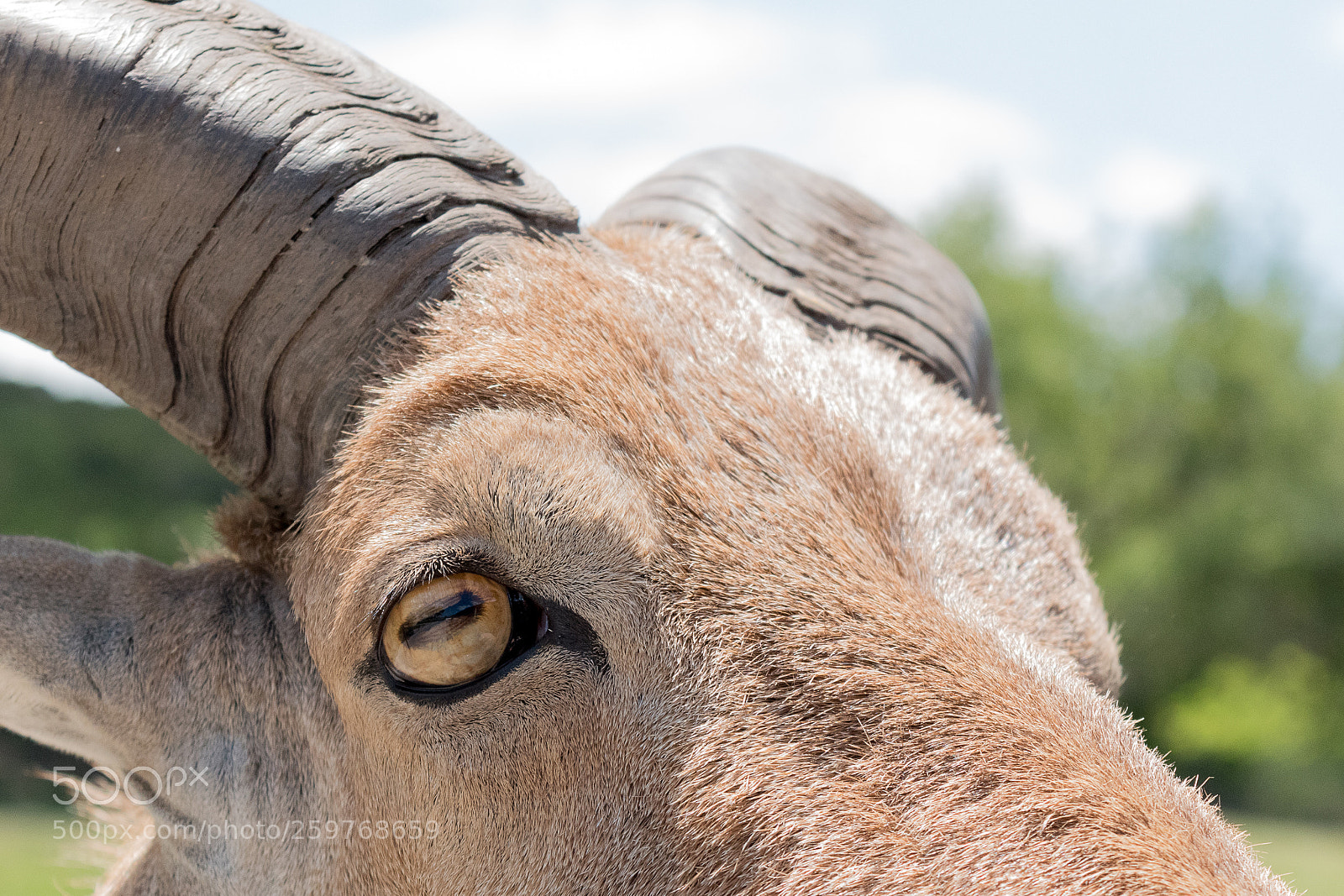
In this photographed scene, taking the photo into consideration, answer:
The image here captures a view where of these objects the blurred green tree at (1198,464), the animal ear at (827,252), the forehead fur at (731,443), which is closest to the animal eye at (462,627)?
the forehead fur at (731,443)

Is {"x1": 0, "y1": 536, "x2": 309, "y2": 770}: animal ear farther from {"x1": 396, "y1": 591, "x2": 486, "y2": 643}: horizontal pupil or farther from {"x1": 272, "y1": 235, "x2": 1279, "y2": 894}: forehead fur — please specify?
{"x1": 396, "y1": 591, "x2": 486, "y2": 643}: horizontal pupil

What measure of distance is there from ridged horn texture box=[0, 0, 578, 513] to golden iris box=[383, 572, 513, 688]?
65 centimetres

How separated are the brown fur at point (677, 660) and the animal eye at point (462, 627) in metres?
0.05

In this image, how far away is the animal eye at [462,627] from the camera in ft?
8.66

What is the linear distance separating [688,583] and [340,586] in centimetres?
86

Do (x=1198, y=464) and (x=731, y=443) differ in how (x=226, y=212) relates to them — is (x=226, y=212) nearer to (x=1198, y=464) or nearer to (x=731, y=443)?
(x=731, y=443)

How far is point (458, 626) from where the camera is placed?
104 inches

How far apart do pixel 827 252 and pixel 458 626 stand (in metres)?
2.02

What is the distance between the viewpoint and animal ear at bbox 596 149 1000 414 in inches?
150

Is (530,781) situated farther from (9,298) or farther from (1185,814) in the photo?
(9,298)

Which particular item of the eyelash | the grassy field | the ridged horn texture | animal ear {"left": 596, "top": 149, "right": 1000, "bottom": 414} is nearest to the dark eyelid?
the eyelash

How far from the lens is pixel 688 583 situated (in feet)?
8.57

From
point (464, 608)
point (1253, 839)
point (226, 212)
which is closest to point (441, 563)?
point (464, 608)

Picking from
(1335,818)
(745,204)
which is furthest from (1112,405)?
(745,204)
